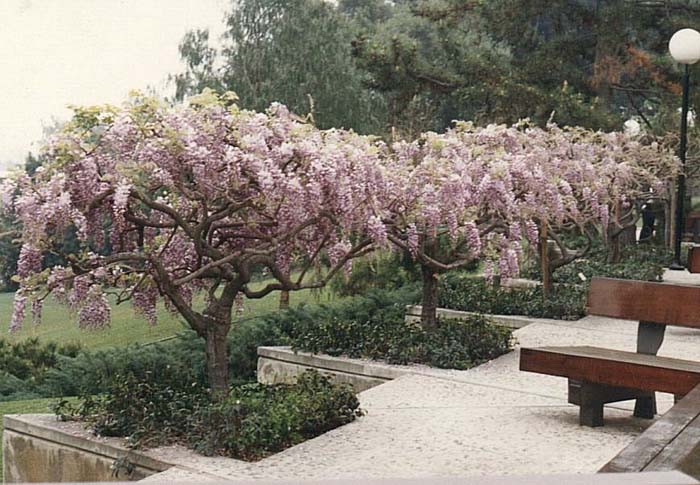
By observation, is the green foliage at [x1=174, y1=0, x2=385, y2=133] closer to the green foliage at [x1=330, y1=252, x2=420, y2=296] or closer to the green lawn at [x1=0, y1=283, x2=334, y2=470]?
the green foliage at [x1=330, y1=252, x2=420, y2=296]

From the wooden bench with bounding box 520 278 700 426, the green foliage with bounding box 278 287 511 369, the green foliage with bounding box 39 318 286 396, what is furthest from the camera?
the green foliage with bounding box 39 318 286 396

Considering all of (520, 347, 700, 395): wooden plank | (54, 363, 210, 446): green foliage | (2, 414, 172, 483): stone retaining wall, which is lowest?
(2, 414, 172, 483): stone retaining wall

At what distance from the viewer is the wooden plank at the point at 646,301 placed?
360 centimetres

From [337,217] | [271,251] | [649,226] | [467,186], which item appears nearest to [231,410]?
[271,251]

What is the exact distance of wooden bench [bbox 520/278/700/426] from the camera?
3373 mm

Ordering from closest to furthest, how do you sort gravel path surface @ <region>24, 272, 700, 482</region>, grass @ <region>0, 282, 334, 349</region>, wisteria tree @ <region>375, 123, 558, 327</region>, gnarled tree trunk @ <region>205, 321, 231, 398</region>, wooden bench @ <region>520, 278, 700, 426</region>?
gravel path surface @ <region>24, 272, 700, 482</region>
wooden bench @ <region>520, 278, 700, 426</region>
gnarled tree trunk @ <region>205, 321, 231, 398</region>
wisteria tree @ <region>375, 123, 558, 327</region>
grass @ <region>0, 282, 334, 349</region>

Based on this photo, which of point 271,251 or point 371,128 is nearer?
point 271,251

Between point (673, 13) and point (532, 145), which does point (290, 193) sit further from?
point (673, 13)

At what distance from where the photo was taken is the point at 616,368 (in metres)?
3.41

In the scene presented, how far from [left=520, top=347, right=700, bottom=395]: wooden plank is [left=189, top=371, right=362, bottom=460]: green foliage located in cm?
76

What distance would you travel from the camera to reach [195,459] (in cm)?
336

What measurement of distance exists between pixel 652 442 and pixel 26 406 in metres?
4.49

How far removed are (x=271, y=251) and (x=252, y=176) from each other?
35 centimetres

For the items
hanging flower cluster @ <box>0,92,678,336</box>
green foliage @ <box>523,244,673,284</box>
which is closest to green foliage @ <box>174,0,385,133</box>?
green foliage @ <box>523,244,673,284</box>
